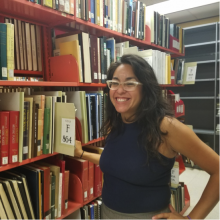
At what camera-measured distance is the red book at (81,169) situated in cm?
151

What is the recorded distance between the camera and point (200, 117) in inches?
154

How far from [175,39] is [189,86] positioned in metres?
1.53

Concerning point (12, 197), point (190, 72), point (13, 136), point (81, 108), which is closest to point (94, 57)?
point (81, 108)

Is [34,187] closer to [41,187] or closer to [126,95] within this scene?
[41,187]

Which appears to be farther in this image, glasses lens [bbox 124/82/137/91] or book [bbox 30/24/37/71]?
book [bbox 30/24/37/71]

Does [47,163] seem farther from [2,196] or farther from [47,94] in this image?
[47,94]

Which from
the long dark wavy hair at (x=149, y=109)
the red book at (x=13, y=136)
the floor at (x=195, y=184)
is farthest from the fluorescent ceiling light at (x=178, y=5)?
the red book at (x=13, y=136)

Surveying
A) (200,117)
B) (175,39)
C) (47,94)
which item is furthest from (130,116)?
(200,117)

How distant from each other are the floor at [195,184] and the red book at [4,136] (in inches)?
84.7

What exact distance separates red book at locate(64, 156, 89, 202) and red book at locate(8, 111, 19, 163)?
0.50 meters

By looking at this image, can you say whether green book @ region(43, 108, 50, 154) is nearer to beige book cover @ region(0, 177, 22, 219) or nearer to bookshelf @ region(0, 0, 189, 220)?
bookshelf @ region(0, 0, 189, 220)

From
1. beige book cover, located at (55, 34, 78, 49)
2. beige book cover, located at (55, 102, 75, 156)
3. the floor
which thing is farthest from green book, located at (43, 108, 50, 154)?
the floor

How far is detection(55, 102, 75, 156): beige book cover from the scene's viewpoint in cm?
115

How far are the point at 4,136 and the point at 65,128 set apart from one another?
312 millimetres
